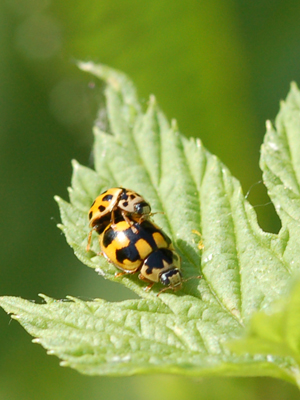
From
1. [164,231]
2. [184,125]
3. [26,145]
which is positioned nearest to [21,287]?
[26,145]

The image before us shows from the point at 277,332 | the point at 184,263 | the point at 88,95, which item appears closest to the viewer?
the point at 277,332

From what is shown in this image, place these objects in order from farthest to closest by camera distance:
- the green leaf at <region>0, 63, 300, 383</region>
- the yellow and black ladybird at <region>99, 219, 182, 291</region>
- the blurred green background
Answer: the blurred green background
the yellow and black ladybird at <region>99, 219, 182, 291</region>
the green leaf at <region>0, 63, 300, 383</region>

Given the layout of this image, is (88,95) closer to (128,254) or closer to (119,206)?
(119,206)

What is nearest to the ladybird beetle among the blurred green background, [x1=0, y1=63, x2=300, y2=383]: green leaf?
[x1=0, y1=63, x2=300, y2=383]: green leaf

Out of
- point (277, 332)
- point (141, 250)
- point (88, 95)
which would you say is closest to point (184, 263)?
point (141, 250)

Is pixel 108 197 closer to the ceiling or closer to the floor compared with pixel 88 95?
closer to the floor

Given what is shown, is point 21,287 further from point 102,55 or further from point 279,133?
point 279,133

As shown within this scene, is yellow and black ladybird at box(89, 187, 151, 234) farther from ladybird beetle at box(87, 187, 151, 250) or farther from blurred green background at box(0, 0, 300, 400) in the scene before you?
blurred green background at box(0, 0, 300, 400)
